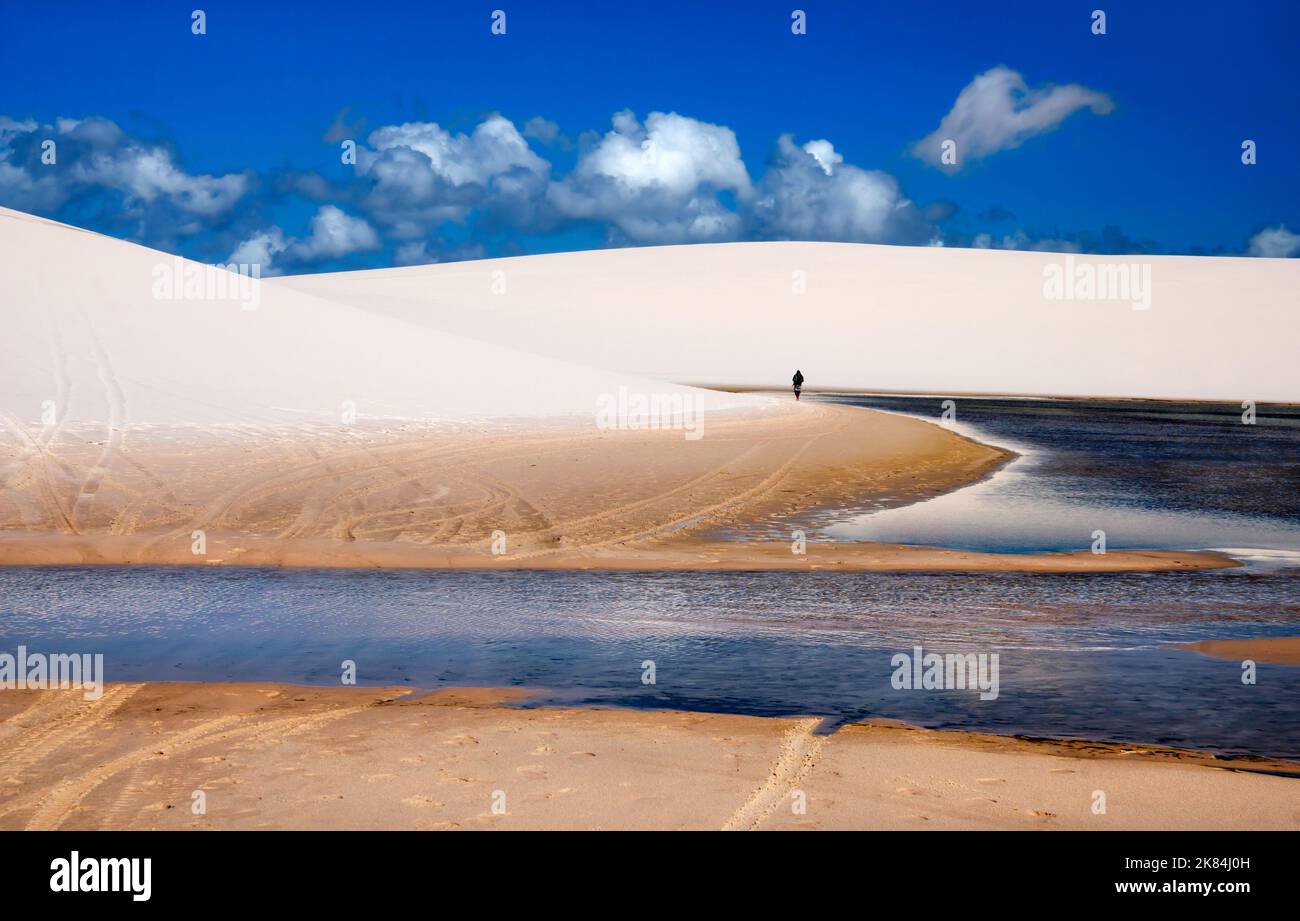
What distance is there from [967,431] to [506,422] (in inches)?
473

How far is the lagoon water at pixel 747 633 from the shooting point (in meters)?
6.91

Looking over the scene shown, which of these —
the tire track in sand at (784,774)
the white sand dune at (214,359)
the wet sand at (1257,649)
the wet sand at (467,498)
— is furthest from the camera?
the white sand dune at (214,359)

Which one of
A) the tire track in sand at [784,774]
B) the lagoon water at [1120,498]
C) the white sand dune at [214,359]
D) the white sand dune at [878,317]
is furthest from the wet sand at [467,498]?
the white sand dune at [878,317]

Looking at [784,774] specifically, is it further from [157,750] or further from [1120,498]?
[1120,498]

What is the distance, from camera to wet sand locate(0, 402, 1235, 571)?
12.2 m

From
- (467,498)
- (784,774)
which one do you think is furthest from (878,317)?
(784,774)

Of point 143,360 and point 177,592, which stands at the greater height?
point 143,360

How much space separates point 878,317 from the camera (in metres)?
79.4

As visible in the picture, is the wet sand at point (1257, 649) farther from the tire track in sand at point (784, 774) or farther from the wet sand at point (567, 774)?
the tire track in sand at point (784, 774)

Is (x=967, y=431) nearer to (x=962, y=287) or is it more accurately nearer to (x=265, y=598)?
(x=265, y=598)

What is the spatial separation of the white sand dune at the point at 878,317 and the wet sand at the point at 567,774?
2204 inches

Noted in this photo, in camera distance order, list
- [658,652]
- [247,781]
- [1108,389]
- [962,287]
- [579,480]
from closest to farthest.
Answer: [247,781]
[658,652]
[579,480]
[1108,389]
[962,287]

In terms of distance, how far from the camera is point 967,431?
31.1m
